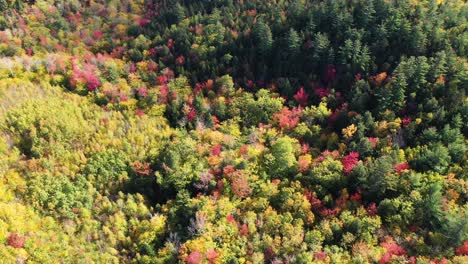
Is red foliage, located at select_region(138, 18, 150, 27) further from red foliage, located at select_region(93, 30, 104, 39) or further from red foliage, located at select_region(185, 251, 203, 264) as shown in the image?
red foliage, located at select_region(185, 251, 203, 264)

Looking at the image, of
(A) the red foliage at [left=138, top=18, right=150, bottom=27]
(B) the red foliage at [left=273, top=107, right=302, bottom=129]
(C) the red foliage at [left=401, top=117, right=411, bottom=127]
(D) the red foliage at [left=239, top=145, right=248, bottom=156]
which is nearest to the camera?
(D) the red foliage at [left=239, top=145, right=248, bottom=156]

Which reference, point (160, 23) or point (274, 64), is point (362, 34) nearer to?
point (274, 64)

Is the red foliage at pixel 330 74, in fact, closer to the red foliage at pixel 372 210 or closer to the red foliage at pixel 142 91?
the red foliage at pixel 372 210

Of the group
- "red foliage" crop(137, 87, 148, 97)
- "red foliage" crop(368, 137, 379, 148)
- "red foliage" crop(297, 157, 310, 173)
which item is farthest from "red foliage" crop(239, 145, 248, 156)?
"red foliage" crop(137, 87, 148, 97)

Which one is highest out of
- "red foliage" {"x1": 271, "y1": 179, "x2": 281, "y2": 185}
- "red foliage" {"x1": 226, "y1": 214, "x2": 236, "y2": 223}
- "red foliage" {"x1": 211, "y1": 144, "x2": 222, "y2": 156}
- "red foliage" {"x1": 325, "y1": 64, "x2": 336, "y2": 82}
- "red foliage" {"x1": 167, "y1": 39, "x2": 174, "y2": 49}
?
"red foliage" {"x1": 325, "y1": 64, "x2": 336, "y2": 82}

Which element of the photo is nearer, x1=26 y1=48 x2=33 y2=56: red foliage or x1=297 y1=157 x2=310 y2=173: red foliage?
x1=297 y1=157 x2=310 y2=173: red foliage

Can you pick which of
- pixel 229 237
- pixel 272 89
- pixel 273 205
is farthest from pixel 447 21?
pixel 229 237

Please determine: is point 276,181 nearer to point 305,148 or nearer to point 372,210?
point 305,148
